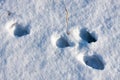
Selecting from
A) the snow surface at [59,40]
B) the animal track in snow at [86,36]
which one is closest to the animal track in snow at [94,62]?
the snow surface at [59,40]

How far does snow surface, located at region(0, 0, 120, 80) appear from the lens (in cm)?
212

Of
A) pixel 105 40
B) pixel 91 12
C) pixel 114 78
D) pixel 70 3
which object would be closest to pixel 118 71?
pixel 114 78

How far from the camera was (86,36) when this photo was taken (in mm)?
2301

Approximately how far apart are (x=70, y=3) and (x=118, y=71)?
69cm

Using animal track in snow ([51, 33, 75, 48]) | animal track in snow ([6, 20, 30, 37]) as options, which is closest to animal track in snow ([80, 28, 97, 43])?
animal track in snow ([51, 33, 75, 48])

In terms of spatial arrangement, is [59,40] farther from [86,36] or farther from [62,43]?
[86,36]

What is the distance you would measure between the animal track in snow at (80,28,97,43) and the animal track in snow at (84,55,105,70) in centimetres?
14

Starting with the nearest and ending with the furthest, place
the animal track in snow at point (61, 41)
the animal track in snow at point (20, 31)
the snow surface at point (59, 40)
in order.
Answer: the snow surface at point (59, 40) < the animal track in snow at point (61, 41) < the animal track in snow at point (20, 31)

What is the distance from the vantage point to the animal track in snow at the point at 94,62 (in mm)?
2141

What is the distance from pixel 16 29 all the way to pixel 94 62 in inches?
25.4

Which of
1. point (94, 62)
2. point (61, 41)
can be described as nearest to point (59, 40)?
point (61, 41)

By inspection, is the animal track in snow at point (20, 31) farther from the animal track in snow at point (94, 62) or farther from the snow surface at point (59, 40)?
the animal track in snow at point (94, 62)

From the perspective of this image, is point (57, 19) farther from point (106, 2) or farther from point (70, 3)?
point (106, 2)

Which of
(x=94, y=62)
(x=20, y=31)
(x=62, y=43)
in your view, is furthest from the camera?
(x=20, y=31)
